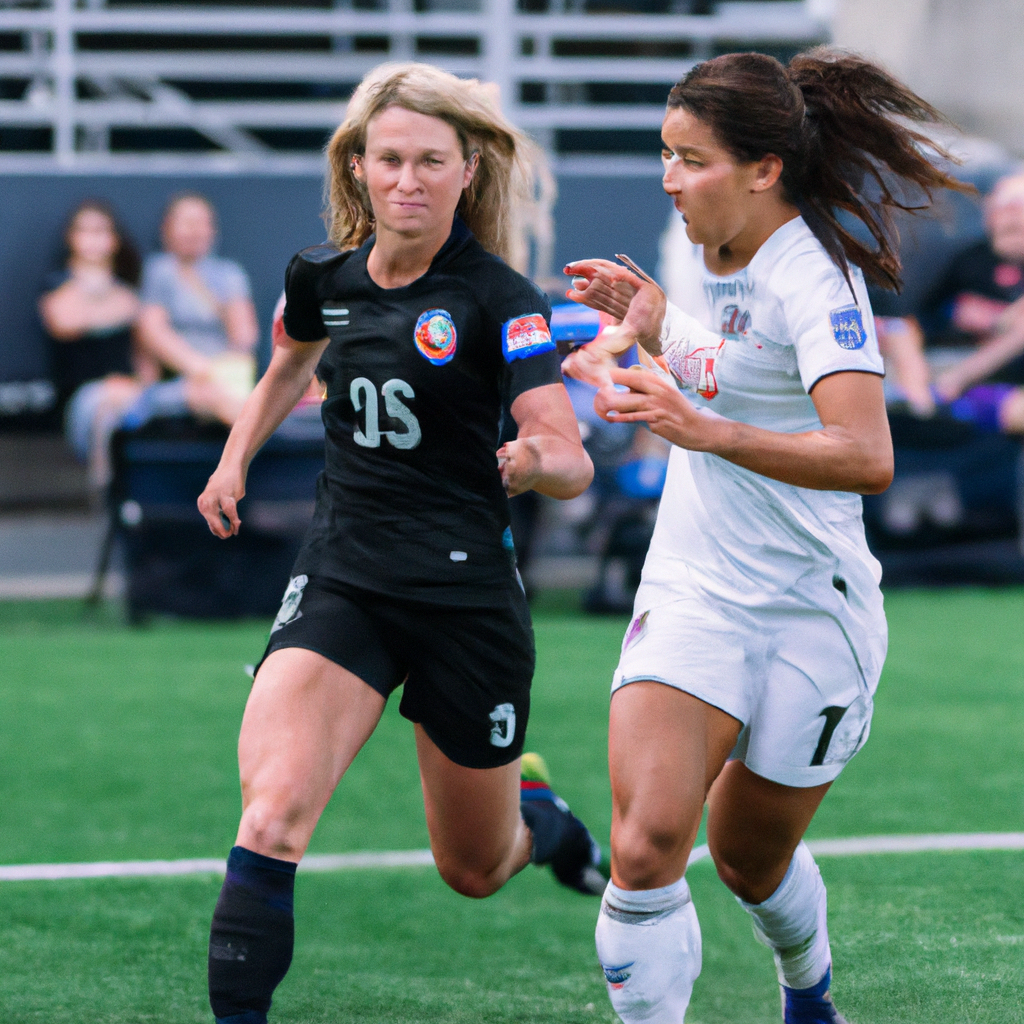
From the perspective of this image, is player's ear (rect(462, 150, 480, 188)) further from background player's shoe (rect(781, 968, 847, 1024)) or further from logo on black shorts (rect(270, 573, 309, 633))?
background player's shoe (rect(781, 968, 847, 1024))

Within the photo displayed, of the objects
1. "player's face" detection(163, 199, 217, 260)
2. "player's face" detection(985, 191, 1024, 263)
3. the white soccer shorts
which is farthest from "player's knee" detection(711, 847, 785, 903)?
"player's face" detection(985, 191, 1024, 263)

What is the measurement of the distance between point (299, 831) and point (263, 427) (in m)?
1.05

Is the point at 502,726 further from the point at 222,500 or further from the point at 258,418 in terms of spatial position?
the point at 258,418

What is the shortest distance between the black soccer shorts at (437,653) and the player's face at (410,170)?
784 mm

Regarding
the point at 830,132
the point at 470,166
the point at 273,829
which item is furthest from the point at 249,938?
the point at 830,132

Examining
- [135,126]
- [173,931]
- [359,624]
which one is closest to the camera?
[359,624]

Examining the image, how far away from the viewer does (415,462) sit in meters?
3.32

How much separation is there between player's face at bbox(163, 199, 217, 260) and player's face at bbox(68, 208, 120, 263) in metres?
0.37

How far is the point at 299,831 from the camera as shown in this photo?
3.03m

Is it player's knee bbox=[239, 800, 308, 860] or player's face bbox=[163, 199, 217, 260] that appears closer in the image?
player's knee bbox=[239, 800, 308, 860]

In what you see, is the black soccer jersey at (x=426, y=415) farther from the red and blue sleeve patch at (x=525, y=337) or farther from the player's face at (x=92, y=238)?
the player's face at (x=92, y=238)

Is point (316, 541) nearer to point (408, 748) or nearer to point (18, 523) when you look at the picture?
point (408, 748)

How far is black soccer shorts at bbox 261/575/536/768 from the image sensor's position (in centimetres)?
328

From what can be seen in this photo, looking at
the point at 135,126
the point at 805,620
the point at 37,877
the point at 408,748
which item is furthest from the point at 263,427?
the point at 135,126
